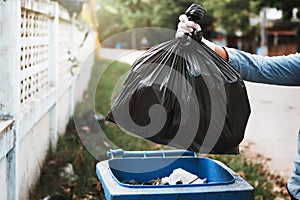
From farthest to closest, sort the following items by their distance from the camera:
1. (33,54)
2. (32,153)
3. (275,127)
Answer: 1. (275,127)
2. (33,54)
3. (32,153)

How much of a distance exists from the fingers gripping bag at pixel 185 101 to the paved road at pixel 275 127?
11.5ft

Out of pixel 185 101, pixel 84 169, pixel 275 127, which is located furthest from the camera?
pixel 275 127

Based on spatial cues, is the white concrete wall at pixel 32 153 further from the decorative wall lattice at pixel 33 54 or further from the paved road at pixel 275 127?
the paved road at pixel 275 127

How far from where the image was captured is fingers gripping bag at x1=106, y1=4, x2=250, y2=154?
2211mm

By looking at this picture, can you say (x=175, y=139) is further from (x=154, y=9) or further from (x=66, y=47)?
(x=154, y=9)

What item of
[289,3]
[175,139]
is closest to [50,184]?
[175,139]

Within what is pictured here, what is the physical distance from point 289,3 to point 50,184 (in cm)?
1438

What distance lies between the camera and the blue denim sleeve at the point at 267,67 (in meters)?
2.69

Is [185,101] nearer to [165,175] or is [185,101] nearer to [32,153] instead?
[165,175]

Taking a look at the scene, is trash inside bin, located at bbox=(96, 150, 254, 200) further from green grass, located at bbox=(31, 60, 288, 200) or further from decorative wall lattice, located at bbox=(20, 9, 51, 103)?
green grass, located at bbox=(31, 60, 288, 200)

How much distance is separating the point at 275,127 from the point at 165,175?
5.96m

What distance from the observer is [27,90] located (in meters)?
3.78

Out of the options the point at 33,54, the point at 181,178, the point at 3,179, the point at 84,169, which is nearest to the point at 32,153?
the point at 33,54

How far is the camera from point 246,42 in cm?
3033
